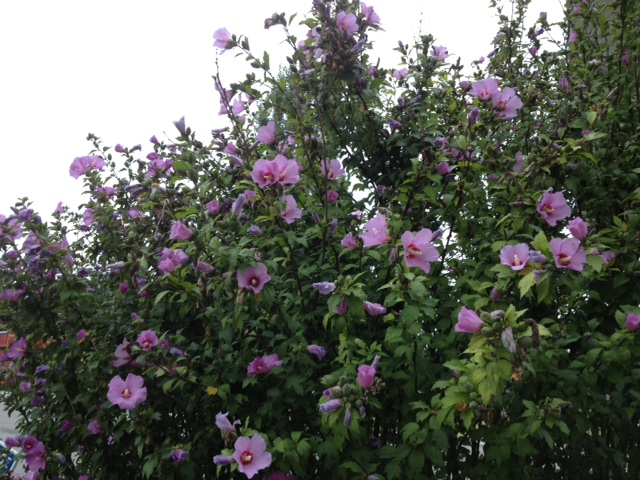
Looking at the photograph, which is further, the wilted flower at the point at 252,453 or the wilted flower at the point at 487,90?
the wilted flower at the point at 487,90

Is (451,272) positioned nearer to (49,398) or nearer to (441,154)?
(441,154)

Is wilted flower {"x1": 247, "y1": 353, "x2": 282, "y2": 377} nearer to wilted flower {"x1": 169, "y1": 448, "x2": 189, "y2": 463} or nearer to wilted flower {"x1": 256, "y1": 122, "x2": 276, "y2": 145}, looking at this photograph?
wilted flower {"x1": 169, "y1": 448, "x2": 189, "y2": 463}

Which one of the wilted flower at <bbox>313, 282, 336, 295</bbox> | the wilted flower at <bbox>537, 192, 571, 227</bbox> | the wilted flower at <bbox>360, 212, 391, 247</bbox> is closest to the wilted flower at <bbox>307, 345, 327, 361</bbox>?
the wilted flower at <bbox>313, 282, 336, 295</bbox>

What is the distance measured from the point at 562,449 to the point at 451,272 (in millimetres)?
902

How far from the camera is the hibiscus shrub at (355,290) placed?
1.89 metres

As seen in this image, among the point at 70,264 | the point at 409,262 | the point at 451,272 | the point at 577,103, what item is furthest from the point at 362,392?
the point at 70,264

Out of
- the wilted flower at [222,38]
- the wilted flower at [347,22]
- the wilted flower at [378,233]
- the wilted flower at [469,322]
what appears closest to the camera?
the wilted flower at [469,322]

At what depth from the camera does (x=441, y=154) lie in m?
2.30

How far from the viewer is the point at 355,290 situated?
185cm

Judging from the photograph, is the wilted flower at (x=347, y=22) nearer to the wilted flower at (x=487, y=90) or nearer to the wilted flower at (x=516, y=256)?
the wilted flower at (x=487, y=90)

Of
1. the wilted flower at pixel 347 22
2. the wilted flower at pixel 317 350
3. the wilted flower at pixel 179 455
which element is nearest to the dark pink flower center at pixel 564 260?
the wilted flower at pixel 317 350

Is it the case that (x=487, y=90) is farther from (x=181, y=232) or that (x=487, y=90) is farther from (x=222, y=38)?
(x=181, y=232)

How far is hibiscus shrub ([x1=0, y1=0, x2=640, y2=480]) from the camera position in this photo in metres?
1.89

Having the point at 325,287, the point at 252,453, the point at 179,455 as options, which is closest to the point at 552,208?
the point at 325,287
